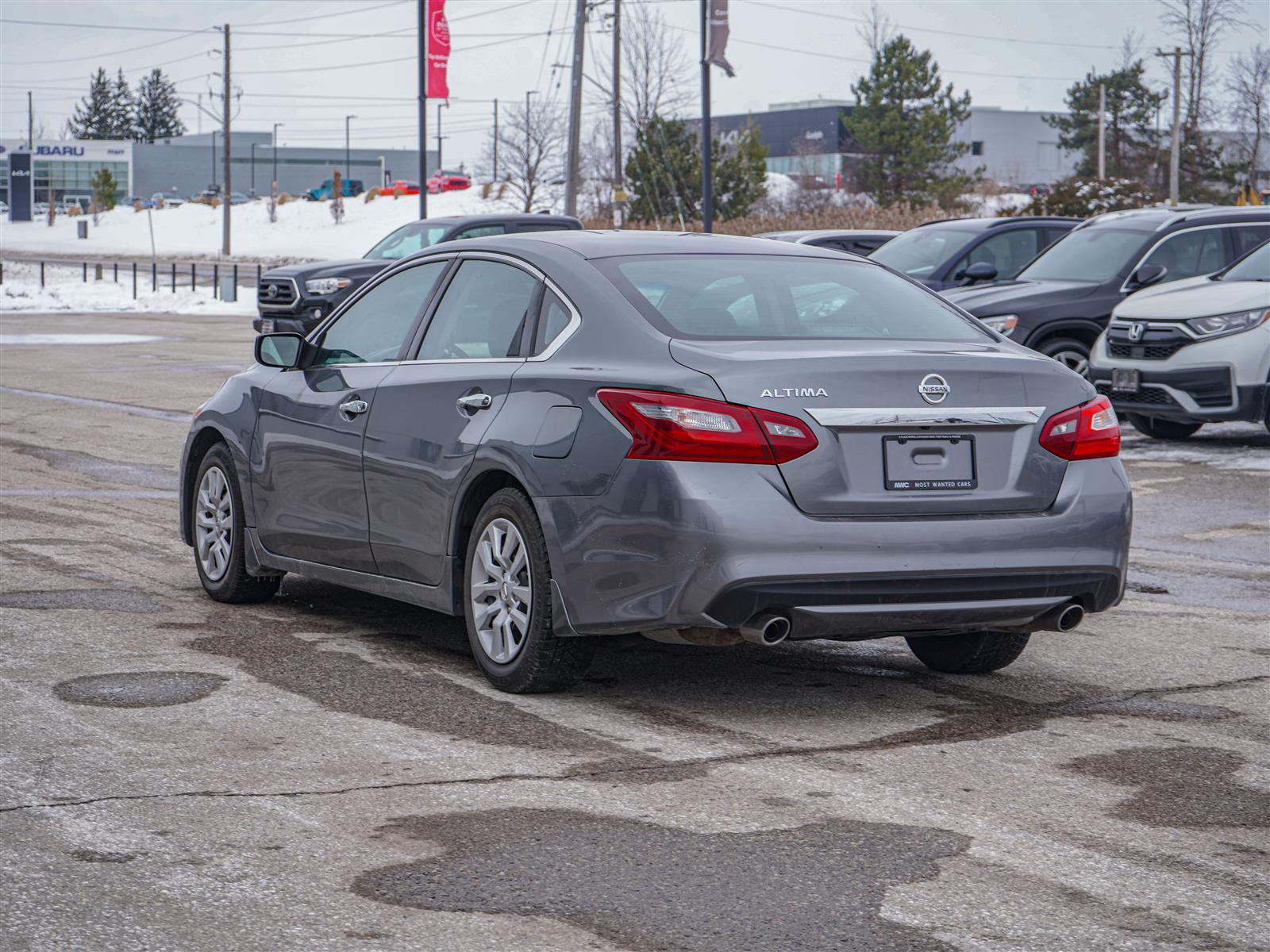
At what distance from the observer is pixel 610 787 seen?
4848 millimetres

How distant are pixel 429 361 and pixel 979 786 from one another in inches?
106

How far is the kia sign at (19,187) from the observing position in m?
106

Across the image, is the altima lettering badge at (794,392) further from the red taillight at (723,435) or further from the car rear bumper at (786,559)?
the car rear bumper at (786,559)

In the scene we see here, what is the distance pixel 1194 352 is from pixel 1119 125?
86.5 m

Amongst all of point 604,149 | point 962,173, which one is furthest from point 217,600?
point 604,149

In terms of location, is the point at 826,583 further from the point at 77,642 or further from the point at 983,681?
the point at 77,642

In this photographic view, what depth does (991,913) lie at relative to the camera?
3.86m

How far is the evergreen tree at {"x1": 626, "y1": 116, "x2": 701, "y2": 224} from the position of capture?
5781 centimetres

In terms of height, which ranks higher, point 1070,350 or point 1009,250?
point 1009,250

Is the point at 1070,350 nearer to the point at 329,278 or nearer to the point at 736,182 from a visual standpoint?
the point at 329,278

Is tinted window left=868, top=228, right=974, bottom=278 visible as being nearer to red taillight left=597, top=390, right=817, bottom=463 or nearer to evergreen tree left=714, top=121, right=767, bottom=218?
red taillight left=597, top=390, right=817, bottom=463

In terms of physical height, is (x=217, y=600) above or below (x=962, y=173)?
below

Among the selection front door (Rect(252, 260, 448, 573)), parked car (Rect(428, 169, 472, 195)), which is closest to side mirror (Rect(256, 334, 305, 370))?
front door (Rect(252, 260, 448, 573))

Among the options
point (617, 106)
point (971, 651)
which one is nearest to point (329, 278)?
point (971, 651)
